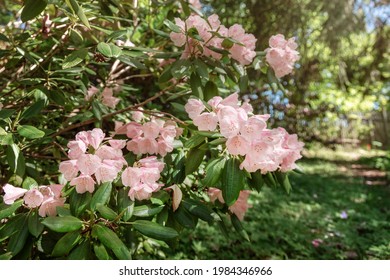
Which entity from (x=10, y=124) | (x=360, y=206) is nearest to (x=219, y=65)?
(x=10, y=124)

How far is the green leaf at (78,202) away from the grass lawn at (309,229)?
150 cm

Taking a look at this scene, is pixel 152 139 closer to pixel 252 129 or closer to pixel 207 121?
pixel 207 121

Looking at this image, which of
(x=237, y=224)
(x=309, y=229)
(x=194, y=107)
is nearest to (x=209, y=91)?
(x=194, y=107)

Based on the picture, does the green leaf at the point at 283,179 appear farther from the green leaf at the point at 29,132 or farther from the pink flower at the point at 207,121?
the green leaf at the point at 29,132

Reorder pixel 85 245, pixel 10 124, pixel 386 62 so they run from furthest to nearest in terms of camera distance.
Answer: pixel 386 62 → pixel 10 124 → pixel 85 245

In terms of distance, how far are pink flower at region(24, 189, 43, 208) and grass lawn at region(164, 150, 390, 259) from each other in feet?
4.93

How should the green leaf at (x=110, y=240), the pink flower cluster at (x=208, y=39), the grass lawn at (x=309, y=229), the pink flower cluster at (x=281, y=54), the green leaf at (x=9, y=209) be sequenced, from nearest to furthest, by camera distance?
the green leaf at (x=110, y=240) < the green leaf at (x=9, y=209) < the pink flower cluster at (x=208, y=39) < the pink flower cluster at (x=281, y=54) < the grass lawn at (x=309, y=229)

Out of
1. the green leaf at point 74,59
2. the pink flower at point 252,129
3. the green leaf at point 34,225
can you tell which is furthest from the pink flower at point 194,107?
the green leaf at point 34,225

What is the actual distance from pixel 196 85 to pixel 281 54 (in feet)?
1.24

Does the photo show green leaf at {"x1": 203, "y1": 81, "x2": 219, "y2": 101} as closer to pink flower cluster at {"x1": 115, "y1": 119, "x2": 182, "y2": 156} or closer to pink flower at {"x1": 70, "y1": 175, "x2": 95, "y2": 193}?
pink flower cluster at {"x1": 115, "y1": 119, "x2": 182, "y2": 156}

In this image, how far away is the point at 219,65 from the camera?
1553 millimetres

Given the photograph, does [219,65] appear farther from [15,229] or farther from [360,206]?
[360,206]

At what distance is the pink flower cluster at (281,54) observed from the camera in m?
1.63
